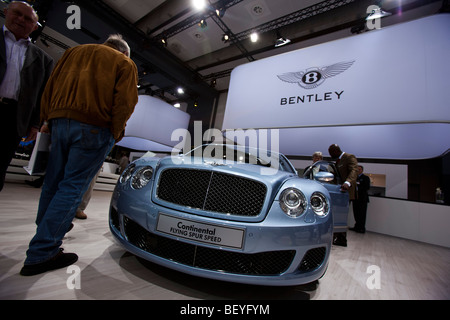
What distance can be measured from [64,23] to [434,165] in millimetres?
11768

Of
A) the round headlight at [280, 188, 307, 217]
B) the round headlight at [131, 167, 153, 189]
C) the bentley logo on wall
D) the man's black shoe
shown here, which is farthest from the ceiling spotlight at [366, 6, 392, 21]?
the man's black shoe

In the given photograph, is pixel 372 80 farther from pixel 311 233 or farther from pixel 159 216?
pixel 159 216

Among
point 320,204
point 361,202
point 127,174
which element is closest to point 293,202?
point 320,204

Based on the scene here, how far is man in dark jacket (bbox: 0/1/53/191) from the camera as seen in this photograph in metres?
1.38

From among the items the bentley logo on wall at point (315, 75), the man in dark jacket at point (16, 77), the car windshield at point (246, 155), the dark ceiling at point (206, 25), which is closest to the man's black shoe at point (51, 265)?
the man in dark jacket at point (16, 77)

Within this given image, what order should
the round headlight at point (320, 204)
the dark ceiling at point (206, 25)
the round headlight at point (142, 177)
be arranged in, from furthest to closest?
the dark ceiling at point (206, 25)
the round headlight at point (142, 177)
the round headlight at point (320, 204)

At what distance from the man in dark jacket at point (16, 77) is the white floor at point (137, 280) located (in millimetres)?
738

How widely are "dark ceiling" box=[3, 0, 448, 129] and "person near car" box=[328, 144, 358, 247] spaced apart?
3.68 metres

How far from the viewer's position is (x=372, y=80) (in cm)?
349

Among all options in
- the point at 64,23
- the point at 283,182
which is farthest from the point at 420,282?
the point at 64,23

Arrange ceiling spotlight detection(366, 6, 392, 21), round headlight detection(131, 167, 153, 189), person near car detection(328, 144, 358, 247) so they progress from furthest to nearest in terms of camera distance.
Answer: ceiling spotlight detection(366, 6, 392, 21)
person near car detection(328, 144, 358, 247)
round headlight detection(131, 167, 153, 189)

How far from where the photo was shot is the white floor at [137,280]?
37.2 inches

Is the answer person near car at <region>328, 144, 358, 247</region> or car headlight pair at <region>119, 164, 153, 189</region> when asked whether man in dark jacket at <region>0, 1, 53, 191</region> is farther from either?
person near car at <region>328, 144, 358, 247</region>

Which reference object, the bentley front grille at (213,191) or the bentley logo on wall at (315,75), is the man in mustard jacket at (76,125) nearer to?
the bentley front grille at (213,191)
